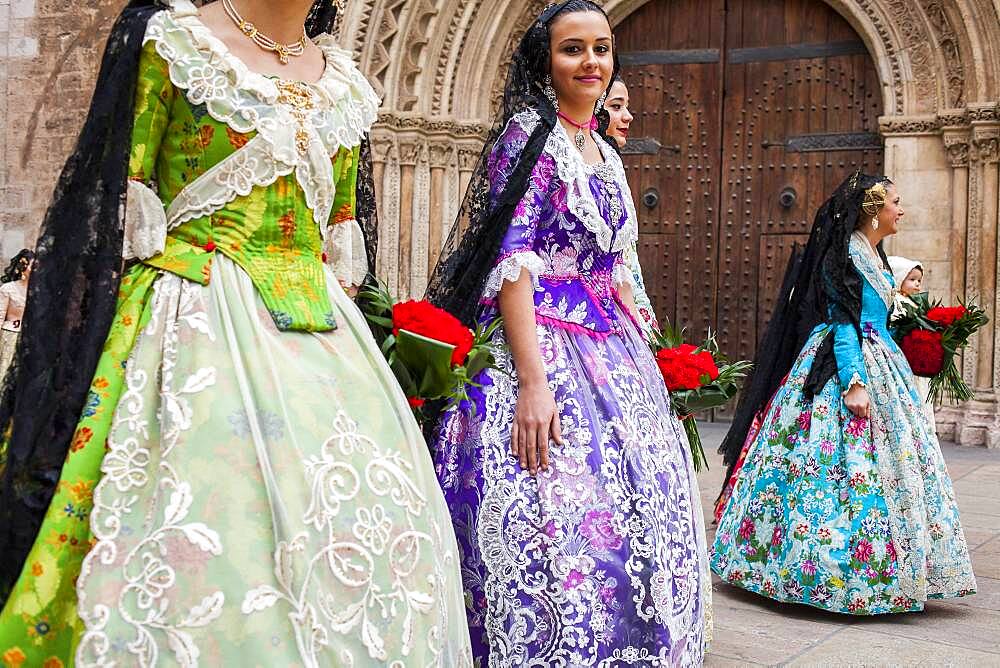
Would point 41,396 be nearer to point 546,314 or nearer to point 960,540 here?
point 546,314

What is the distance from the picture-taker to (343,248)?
2.57 meters

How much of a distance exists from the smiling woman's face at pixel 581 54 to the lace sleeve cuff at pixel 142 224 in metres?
1.41

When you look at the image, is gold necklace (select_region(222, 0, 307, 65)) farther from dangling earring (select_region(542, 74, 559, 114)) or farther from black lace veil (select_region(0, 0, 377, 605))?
dangling earring (select_region(542, 74, 559, 114))

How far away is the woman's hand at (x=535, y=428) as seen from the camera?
2941mm

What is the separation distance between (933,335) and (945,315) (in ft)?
0.55

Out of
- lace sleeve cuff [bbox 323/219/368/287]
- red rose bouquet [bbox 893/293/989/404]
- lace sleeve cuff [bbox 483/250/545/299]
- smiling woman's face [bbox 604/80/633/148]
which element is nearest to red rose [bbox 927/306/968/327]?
red rose bouquet [bbox 893/293/989/404]

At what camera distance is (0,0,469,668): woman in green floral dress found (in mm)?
1877

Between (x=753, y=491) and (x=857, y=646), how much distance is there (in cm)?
91

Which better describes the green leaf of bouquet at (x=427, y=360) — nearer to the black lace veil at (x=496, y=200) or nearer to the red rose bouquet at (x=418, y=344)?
the red rose bouquet at (x=418, y=344)

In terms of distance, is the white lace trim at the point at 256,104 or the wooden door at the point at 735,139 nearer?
the white lace trim at the point at 256,104

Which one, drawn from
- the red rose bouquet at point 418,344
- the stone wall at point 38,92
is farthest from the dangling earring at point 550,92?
the stone wall at point 38,92

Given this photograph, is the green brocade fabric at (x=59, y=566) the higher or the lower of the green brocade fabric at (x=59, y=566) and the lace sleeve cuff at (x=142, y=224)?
the lower

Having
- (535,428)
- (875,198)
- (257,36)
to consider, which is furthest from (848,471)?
(257,36)

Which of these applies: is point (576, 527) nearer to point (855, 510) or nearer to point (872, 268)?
point (855, 510)
